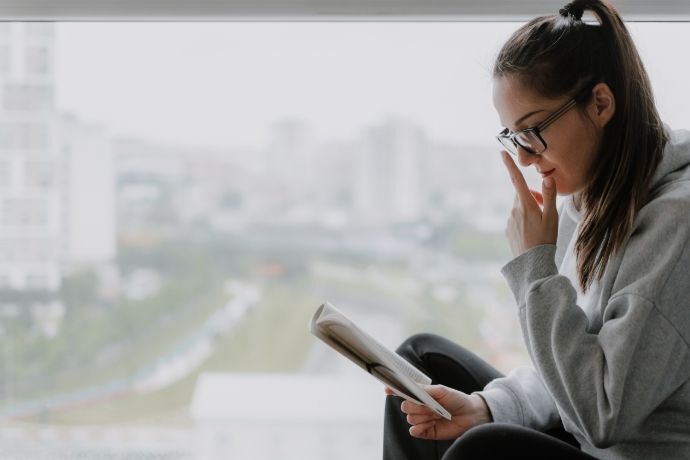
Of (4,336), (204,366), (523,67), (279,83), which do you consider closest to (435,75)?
(279,83)

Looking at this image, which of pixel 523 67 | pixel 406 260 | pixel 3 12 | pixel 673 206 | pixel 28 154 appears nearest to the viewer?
pixel 673 206

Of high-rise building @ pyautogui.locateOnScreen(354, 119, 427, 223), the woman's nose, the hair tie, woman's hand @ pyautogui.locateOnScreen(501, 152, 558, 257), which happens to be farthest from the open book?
high-rise building @ pyautogui.locateOnScreen(354, 119, 427, 223)

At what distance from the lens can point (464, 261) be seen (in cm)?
227

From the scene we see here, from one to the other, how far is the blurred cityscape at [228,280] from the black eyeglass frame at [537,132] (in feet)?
2.96

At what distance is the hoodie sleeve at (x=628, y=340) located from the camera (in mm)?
1089

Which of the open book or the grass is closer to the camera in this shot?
the open book

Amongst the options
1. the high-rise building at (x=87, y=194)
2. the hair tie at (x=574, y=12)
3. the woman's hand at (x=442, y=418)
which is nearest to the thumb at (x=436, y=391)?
the woman's hand at (x=442, y=418)

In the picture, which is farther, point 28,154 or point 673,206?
point 28,154

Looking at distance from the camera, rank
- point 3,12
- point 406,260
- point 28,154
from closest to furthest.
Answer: point 3,12 → point 28,154 → point 406,260

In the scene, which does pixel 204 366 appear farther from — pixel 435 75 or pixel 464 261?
pixel 435 75

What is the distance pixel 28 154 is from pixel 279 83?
2.31 feet

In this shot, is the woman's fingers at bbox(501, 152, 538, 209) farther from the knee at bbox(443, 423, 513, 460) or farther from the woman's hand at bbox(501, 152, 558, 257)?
the knee at bbox(443, 423, 513, 460)

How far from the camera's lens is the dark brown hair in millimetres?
1209

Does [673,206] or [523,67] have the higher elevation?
[523,67]
